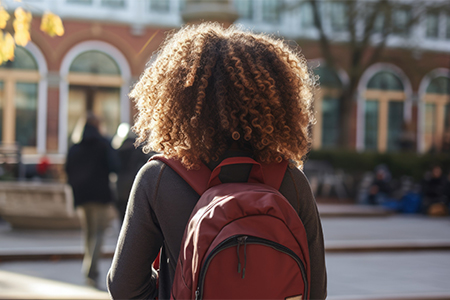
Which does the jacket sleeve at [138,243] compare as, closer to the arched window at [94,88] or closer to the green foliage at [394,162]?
the green foliage at [394,162]

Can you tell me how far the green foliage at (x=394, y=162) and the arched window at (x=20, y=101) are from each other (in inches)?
445

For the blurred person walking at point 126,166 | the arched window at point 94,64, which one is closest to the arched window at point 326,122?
the arched window at point 94,64

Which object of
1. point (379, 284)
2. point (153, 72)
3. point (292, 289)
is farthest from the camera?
point (379, 284)

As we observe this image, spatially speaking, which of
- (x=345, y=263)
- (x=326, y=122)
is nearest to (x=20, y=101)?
(x=326, y=122)

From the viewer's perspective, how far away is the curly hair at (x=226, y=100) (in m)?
1.69

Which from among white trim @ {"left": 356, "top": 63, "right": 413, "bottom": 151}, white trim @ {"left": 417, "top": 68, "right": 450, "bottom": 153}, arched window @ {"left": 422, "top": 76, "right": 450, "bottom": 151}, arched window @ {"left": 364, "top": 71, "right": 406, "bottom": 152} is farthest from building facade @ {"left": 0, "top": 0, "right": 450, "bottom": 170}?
arched window @ {"left": 422, "top": 76, "right": 450, "bottom": 151}

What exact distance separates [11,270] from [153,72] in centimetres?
601

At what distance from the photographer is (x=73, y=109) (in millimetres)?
21766

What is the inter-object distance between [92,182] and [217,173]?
16.1 feet

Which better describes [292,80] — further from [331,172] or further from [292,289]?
[331,172]

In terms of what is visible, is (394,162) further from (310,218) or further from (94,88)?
(310,218)

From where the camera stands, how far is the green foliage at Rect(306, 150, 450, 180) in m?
17.2

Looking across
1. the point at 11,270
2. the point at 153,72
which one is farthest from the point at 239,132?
the point at 11,270

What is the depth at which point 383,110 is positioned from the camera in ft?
85.6
